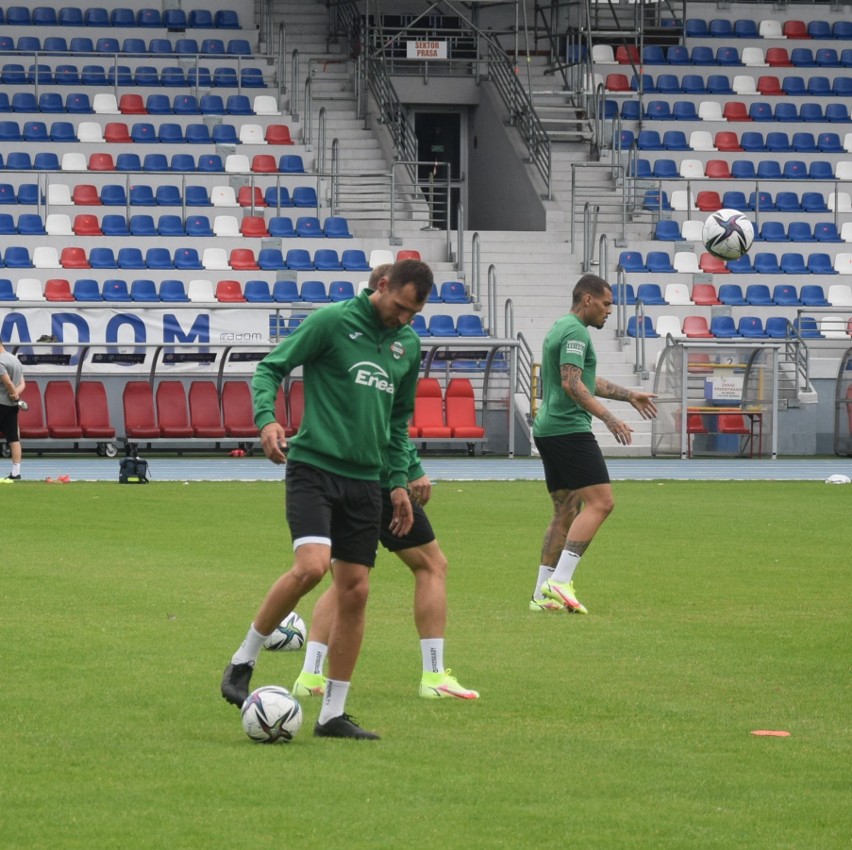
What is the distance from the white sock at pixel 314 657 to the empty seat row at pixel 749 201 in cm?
3263

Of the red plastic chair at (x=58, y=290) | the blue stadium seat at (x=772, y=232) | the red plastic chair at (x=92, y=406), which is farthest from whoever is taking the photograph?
the blue stadium seat at (x=772, y=232)

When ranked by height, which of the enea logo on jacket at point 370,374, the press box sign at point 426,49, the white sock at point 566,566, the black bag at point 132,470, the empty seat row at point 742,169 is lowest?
the black bag at point 132,470

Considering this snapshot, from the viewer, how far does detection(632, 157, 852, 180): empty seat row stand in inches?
1597

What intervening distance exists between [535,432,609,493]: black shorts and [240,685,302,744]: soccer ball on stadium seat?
16.5 ft

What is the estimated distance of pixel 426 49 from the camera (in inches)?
1673

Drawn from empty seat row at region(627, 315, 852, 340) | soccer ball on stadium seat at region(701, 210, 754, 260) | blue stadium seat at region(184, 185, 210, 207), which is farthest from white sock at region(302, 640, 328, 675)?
blue stadium seat at region(184, 185, 210, 207)

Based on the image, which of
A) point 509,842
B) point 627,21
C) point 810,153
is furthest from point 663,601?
point 627,21

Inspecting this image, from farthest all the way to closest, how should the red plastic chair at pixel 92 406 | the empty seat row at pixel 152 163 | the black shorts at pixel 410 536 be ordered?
the empty seat row at pixel 152 163
the red plastic chair at pixel 92 406
the black shorts at pixel 410 536

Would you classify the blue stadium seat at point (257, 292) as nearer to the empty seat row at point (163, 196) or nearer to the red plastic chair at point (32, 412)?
the empty seat row at point (163, 196)

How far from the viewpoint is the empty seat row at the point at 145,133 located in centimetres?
3859

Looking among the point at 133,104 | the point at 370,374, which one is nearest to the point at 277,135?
the point at 133,104

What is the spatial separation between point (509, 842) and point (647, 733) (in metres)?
2.07

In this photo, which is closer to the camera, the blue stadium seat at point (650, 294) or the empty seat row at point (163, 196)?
the blue stadium seat at point (650, 294)

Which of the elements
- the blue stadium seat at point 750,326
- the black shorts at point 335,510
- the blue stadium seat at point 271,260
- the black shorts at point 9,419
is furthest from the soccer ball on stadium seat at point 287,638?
the blue stadium seat at point 750,326
